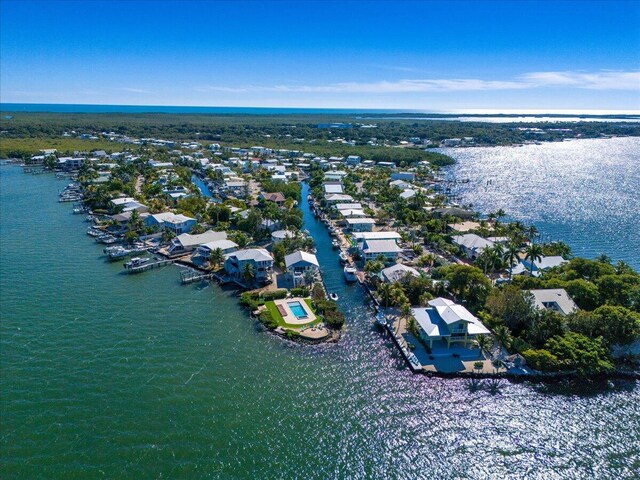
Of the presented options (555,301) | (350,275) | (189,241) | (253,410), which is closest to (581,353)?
(555,301)

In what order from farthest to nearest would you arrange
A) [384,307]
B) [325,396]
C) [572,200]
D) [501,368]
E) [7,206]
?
[572,200]
[7,206]
[384,307]
[501,368]
[325,396]

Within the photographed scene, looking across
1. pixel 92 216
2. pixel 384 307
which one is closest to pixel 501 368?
pixel 384 307

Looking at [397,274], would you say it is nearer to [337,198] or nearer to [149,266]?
[149,266]

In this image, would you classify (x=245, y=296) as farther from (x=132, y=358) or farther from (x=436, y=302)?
(x=436, y=302)

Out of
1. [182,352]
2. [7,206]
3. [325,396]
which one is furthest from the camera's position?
[7,206]

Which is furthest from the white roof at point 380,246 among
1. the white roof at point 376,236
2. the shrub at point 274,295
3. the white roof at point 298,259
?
the shrub at point 274,295

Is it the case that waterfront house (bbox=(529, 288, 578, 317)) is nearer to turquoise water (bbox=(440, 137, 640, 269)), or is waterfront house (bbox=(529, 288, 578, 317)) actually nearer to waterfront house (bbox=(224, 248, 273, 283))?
turquoise water (bbox=(440, 137, 640, 269))

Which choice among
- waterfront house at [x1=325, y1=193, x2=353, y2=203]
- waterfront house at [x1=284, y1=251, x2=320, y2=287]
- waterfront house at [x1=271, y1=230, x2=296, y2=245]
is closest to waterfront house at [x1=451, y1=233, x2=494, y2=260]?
waterfront house at [x1=284, y1=251, x2=320, y2=287]
